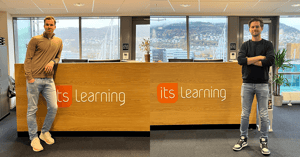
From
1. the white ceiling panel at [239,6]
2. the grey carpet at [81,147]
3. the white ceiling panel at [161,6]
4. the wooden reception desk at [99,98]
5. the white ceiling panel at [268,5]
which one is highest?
the white ceiling panel at [161,6]

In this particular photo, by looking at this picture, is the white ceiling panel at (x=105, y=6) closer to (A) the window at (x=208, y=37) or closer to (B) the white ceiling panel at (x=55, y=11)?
(B) the white ceiling panel at (x=55, y=11)

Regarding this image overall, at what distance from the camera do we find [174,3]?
5461 mm

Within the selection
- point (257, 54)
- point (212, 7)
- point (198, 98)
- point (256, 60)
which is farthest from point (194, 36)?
point (256, 60)

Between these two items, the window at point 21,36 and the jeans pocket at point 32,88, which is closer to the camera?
the jeans pocket at point 32,88

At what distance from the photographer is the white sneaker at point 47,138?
298 centimetres

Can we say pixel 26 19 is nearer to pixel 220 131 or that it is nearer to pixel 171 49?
pixel 171 49

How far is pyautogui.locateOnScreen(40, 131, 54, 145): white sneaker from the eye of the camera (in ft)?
9.78

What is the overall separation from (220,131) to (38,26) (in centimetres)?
600

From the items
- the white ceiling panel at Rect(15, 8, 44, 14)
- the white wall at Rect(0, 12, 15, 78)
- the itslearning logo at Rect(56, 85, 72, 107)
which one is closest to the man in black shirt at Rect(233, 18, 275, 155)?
the itslearning logo at Rect(56, 85, 72, 107)

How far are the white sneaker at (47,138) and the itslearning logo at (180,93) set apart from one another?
1608 millimetres

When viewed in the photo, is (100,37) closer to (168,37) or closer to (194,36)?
(168,37)

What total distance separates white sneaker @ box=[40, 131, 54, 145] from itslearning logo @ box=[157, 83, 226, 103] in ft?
5.27

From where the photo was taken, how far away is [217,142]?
3.01 meters

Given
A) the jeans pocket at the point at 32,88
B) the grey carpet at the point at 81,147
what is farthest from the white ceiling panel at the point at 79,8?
the grey carpet at the point at 81,147
